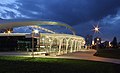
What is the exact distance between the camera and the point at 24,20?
5191 cm

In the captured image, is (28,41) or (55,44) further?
(28,41)

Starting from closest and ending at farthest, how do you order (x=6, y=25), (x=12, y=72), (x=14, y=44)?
(x=12, y=72), (x=6, y=25), (x=14, y=44)

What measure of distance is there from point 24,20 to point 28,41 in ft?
107

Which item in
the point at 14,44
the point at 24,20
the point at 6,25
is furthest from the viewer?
the point at 14,44

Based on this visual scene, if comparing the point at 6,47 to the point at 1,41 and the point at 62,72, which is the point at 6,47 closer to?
the point at 1,41

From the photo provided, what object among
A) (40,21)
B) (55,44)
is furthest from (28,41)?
(40,21)

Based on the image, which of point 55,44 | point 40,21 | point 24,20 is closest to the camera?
point 24,20

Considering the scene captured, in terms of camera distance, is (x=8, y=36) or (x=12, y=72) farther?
(x=8, y=36)

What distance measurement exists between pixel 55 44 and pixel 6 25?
25168mm

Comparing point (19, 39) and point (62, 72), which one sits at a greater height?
point (19, 39)

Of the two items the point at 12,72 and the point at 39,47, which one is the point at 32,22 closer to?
the point at 39,47

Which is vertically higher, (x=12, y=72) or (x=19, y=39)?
(x=19, y=39)

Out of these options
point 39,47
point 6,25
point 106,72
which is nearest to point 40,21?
point 6,25

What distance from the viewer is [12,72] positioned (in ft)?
64.6
